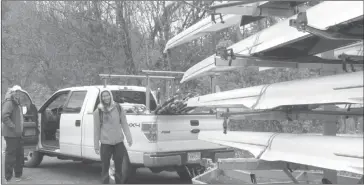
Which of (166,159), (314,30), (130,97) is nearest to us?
(314,30)

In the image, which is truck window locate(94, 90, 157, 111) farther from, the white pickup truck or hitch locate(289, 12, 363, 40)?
hitch locate(289, 12, 363, 40)

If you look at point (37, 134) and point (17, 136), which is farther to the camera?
Result: point (37, 134)

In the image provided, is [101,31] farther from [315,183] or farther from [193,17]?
[315,183]

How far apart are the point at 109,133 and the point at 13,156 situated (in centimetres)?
243

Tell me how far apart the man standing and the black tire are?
1591mm

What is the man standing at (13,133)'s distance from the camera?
830 cm

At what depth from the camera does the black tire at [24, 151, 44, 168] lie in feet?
33.4

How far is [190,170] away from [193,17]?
822 cm

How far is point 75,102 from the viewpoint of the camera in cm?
893

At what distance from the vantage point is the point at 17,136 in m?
8.41

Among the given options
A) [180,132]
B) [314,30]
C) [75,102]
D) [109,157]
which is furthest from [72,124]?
[314,30]

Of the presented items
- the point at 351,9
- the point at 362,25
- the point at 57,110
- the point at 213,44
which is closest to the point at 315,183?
the point at 362,25

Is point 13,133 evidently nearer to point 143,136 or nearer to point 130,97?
point 130,97

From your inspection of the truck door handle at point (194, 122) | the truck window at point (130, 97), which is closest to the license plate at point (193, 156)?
the truck door handle at point (194, 122)
